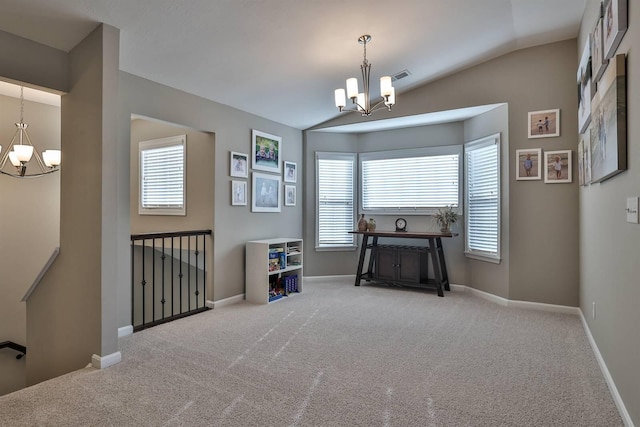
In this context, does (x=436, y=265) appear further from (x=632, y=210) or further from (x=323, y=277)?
(x=632, y=210)

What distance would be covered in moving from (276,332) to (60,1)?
3.15 metres

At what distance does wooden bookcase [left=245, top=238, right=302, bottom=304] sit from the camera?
4713 mm

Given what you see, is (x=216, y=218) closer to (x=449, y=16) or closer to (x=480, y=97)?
(x=449, y=16)

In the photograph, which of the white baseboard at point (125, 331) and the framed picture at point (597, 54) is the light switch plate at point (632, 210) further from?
the white baseboard at point (125, 331)

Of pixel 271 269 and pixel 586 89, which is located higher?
pixel 586 89

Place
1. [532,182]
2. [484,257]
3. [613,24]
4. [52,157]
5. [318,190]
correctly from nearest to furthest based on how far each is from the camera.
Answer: [613,24], [52,157], [532,182], [484,257], [318,190]

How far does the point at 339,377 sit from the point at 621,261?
1.93 m

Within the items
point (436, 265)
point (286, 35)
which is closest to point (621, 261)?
point (436, 265)

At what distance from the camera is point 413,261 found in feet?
17.7

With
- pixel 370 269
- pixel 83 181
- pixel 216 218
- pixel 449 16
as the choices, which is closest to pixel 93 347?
pixel 83 181

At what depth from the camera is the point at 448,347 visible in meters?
3.17

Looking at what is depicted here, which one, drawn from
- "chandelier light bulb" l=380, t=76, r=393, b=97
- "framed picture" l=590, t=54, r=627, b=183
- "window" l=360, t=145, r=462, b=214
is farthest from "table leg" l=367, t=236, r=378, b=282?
"framed picture" l=590, t=54, r=627, b=183

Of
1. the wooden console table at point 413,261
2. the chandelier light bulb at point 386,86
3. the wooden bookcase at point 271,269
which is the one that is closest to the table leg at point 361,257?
the wooden console table at point 413,261

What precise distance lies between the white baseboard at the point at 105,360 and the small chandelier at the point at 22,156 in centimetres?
238
